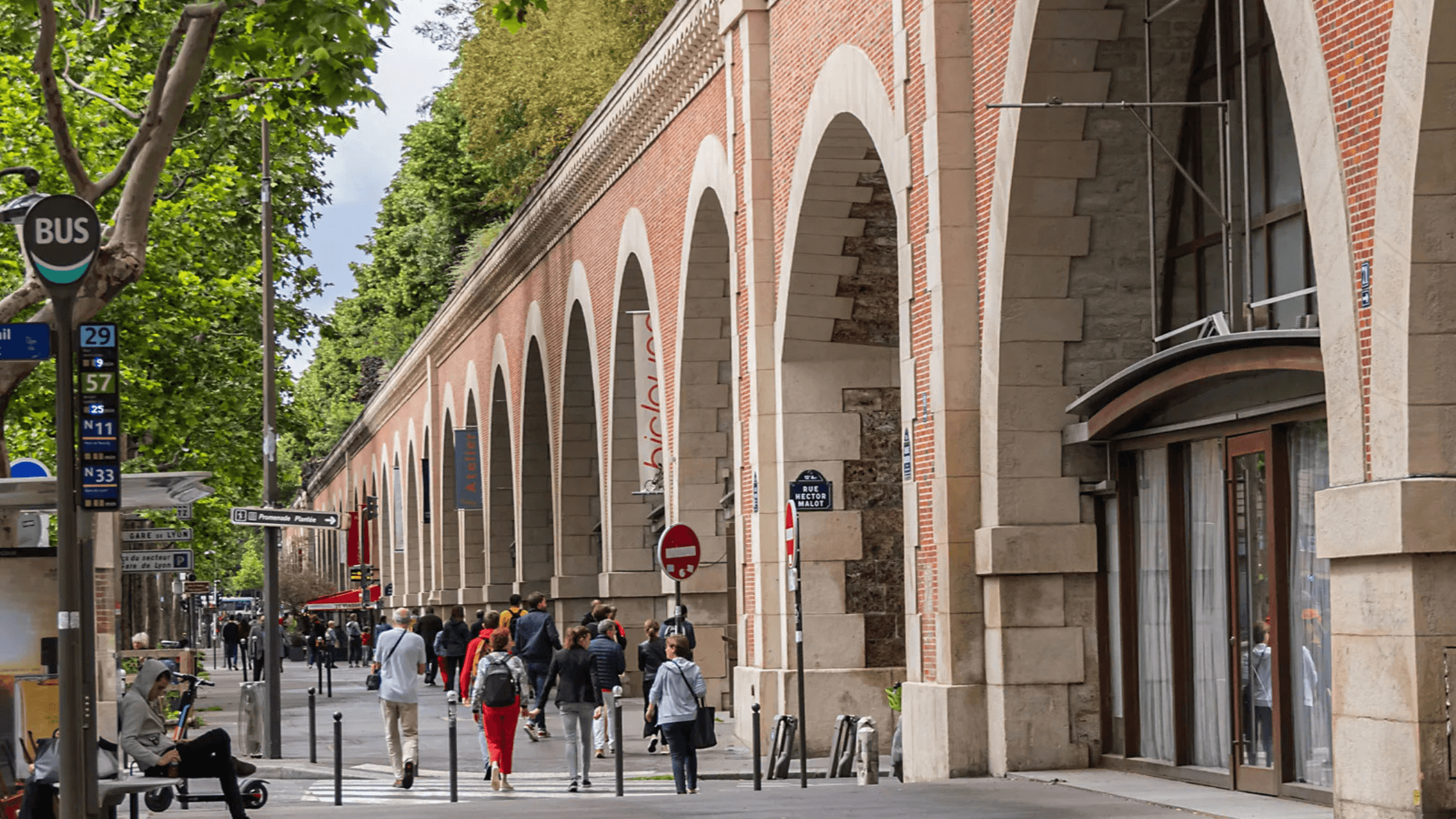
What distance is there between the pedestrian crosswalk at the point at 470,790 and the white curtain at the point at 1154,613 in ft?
14.5

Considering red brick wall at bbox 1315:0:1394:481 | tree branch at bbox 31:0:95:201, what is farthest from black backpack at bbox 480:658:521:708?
red brick wall at bbox 1315:0:1394:481

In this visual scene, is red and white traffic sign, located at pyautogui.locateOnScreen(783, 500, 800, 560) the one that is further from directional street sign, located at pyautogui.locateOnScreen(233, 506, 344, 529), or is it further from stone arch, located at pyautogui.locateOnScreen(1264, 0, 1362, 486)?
stone arch, located at pyautogui.locateOnScreen(1264, 0, 1362, 486)

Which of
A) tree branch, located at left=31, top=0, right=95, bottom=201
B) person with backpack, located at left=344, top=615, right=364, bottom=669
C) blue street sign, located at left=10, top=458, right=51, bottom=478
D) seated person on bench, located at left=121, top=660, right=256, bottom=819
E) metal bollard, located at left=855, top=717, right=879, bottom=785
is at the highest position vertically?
tree branch, located at left=31, top=0, right=95, bottom=201

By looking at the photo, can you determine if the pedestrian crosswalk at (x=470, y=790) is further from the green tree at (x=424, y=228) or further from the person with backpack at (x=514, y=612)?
the green tree at (x=424, y=228)

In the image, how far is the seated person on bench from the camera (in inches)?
579

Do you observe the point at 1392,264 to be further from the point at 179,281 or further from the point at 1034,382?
the point at 179,281

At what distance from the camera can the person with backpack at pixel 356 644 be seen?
66.4 metres

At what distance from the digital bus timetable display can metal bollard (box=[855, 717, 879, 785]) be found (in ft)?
25.7

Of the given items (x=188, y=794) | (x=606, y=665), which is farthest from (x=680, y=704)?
(x=188, y=794)

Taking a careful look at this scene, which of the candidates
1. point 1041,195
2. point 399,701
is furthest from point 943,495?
point 399,701

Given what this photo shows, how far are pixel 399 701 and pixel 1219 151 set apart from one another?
Answer: 375 inches

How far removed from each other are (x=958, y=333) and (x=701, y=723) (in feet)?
15.9

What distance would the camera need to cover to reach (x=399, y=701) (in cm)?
1950

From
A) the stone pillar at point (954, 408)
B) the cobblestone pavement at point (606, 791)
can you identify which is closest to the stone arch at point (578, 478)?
the cobblestone pavement at point (606, 791)
